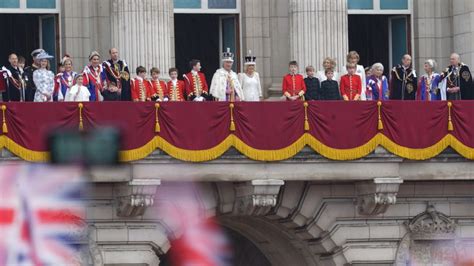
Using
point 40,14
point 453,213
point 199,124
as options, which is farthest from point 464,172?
point 40,14

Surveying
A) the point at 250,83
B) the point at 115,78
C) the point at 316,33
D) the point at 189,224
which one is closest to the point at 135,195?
the point at 189,224

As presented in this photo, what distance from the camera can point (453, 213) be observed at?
3199 inches

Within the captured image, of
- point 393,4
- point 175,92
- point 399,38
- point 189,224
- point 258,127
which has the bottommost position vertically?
point 189,224

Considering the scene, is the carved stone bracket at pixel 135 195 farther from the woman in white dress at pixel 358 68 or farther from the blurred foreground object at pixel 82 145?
the woman in white dress at pixel 358 68

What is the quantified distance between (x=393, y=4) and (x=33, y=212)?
15.0 m

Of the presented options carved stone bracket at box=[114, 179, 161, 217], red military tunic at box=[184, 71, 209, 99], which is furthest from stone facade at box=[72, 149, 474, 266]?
red military tunic at box=[184, 71, 209, 99]

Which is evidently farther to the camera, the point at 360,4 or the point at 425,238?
the point at 360,4

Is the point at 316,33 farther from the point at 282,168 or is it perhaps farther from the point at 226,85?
the point at 282,168

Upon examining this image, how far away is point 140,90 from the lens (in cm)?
7900

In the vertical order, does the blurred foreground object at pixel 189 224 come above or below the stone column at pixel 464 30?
below

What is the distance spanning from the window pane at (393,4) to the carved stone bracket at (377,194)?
308 inches

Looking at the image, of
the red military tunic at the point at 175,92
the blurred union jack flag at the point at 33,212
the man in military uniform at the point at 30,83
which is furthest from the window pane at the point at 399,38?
the blurred union jack flag at the point at 33,212

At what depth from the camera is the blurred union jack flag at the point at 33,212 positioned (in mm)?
75938

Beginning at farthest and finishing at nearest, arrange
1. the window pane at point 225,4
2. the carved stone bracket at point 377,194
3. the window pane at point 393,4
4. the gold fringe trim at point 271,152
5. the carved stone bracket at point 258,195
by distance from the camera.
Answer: the window pane at point 393,4 → the window pane at point 225,4 → the carved stone bracket at point 377,194 → the carved stone bracket at point 258,195 → the gold fringe trim at point 271,152
